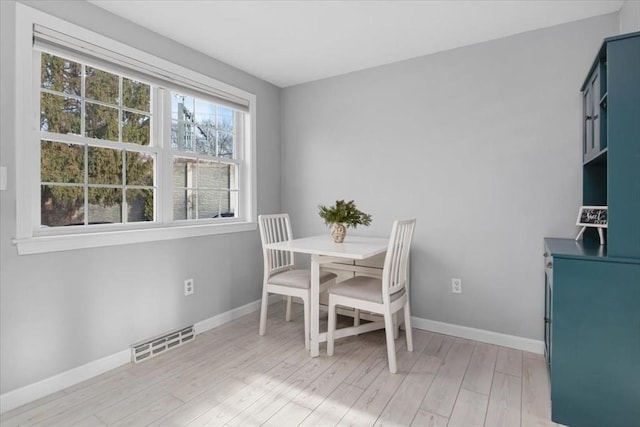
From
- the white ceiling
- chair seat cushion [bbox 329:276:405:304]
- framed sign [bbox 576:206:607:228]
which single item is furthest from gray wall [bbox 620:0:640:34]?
chair seat cushion [bbox 329:276:405:304]

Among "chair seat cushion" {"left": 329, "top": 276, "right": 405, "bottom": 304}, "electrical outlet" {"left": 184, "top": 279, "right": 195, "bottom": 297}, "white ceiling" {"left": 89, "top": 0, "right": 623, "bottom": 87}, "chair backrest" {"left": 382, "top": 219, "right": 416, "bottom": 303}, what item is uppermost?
"white ceiling" {"left": 89, "top": 0, "right": 623, "bottom": 87}

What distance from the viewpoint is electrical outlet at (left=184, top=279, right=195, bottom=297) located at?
286 centimetres

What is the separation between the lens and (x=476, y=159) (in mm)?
2781

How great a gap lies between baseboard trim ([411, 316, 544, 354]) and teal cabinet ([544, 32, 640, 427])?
0.91m

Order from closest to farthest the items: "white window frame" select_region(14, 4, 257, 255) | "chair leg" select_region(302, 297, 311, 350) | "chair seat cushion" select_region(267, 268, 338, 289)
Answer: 1. "white window frame" select_region(14, 4, 257, 255)
2. "chair leg" select_region(302, 297, 311, 350)
3. "chair seat cushion" select_region(267, 268, 338, 289)

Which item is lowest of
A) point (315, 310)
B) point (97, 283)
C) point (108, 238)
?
point (315, 310)

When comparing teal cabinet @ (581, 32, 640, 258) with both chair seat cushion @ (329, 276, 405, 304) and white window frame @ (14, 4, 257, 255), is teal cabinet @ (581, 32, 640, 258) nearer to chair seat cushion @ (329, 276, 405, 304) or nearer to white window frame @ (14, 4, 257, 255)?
chair seat cushion @ (329, 276, 405, 304)

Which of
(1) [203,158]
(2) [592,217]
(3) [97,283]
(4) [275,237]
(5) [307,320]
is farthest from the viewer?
(4) [275,237]

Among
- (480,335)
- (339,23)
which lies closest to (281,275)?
Answer: (480,335)

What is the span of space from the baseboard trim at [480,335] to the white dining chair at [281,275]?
922 millimetres

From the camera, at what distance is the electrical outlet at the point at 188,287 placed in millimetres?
2859

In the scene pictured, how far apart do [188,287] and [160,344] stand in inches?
19.1

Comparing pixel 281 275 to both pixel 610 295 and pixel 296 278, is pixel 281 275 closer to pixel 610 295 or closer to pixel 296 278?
pixel 296 278

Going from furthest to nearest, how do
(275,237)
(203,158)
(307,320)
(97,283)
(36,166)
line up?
(275,237), (203,158), (307,320), (97,283), (36,166)
